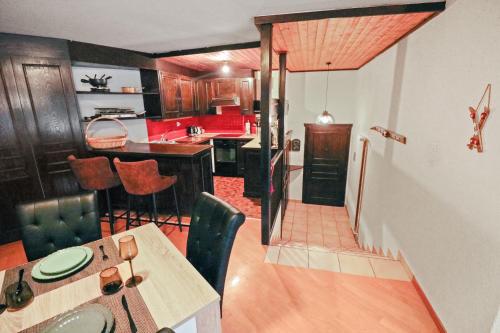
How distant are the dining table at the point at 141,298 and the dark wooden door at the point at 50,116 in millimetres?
2193

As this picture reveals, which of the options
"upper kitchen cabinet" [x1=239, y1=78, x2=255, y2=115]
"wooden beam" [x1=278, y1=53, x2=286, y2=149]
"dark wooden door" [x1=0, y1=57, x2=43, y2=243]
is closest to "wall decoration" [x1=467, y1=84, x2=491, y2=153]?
"wooden beam" [x1=278, y1=53, x2=286, y2=149]

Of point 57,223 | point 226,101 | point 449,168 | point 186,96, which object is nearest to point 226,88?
point 226,101

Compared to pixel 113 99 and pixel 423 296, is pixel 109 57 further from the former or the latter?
pixel 423 296

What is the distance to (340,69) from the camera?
488cm

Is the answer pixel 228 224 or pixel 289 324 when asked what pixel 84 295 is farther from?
pixel 289 324

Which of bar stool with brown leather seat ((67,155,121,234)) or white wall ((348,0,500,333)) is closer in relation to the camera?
white wall ((348,0,500,333))

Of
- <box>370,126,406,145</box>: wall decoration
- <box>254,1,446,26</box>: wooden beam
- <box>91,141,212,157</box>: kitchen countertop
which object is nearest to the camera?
<box>254,1,446,26</box>: wooden beam

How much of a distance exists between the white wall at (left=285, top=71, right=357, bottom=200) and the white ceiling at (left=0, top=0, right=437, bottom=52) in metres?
2.51

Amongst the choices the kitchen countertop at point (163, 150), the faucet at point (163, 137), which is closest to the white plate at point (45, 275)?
the kitchen countertop at point (163, 150)

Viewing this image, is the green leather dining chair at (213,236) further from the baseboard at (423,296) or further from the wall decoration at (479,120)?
the baseboard at (423,296)

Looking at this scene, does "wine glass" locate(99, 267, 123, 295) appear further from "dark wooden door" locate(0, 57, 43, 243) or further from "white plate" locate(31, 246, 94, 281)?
"dark wooden door" locate(0, 57, 43, 243)

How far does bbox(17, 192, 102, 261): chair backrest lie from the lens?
144cm

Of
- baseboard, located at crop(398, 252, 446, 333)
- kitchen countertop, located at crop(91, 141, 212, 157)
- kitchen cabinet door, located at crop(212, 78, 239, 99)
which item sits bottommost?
baseboard, located at crop(398, 252, 446, 333)

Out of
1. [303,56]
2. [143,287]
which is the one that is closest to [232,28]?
[303,56]
